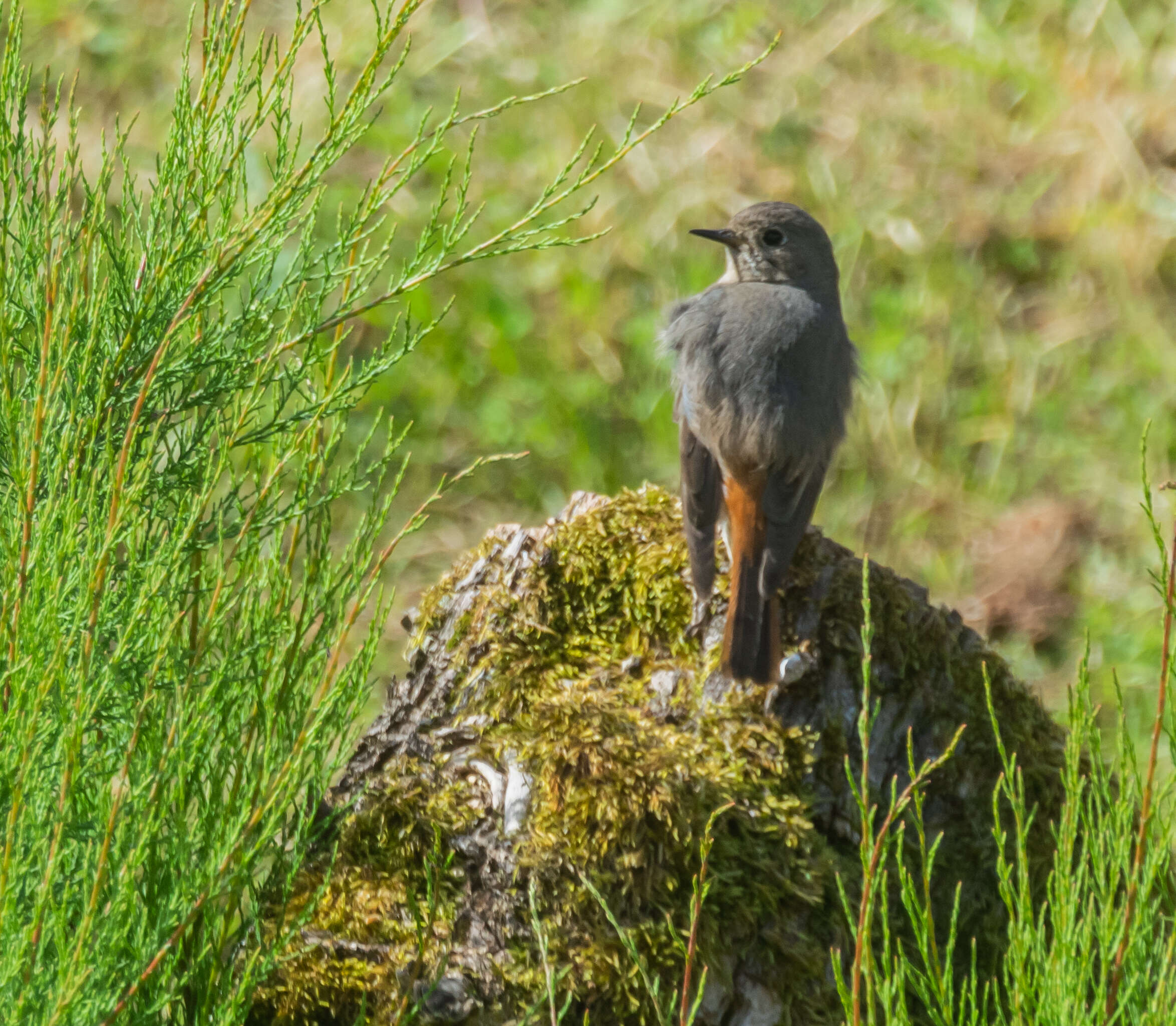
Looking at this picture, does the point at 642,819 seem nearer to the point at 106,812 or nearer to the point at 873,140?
the point at 106,812

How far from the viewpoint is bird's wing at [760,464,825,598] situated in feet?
11.8

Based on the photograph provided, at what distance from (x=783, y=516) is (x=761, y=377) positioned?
0.62 metres

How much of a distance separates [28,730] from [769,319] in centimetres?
298

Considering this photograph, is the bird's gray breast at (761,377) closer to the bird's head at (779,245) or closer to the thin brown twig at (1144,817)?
the bird's head at (779,245)

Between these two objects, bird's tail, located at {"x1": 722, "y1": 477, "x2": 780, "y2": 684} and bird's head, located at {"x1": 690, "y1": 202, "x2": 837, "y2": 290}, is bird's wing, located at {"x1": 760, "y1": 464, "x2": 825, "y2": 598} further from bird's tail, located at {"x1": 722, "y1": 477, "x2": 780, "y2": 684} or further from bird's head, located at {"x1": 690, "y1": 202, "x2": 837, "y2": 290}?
bird's head, located at {"x1": 690, "y1": 202, "x2": 837, "y2": 290}

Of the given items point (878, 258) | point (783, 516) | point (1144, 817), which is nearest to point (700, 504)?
point (783, 516)

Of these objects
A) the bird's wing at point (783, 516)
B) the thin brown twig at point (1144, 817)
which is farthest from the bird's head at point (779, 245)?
the thin brown twig at point (1144, 817)

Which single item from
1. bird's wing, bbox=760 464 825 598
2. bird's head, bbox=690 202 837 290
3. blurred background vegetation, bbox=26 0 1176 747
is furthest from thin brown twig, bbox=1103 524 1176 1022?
blurred background vegetation, bbox=26 0 1176 747

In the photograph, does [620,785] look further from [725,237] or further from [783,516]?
[725,237]

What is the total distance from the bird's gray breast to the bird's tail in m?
0.46

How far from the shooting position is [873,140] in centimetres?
770

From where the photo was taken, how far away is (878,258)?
7.17 meters

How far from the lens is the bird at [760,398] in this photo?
3.66m

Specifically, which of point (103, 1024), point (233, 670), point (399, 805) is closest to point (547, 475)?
point (399, 805)
